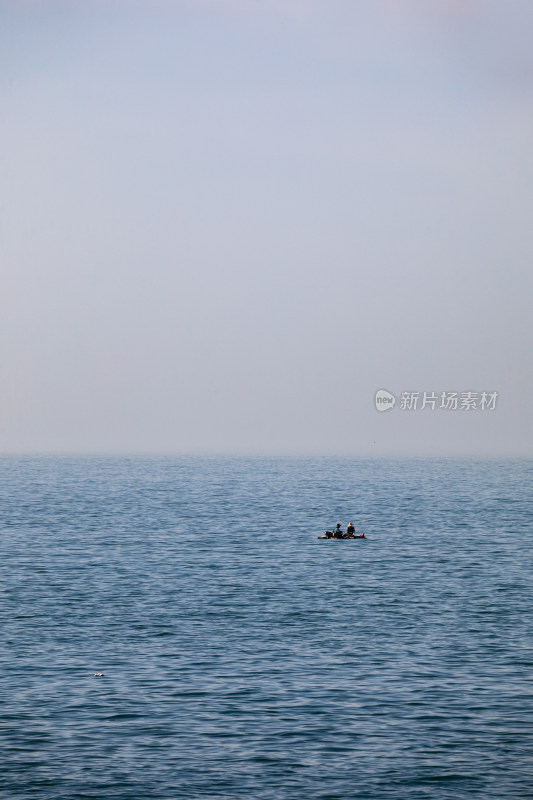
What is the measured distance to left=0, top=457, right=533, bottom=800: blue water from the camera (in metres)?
35.5

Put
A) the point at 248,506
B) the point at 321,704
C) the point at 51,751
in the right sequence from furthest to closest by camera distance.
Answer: the point at 248,506 < the point at 321,704 < the point at 51,751

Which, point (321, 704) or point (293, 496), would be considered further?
point (293, 496)

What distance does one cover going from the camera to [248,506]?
16200cm

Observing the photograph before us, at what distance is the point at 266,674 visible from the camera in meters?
47.7

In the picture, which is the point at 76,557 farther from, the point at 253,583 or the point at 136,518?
the point at 136,518

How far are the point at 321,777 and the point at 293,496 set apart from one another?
152 m

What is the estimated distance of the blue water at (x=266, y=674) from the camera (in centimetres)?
3547

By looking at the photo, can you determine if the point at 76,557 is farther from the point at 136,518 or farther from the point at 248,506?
the point at 248,506

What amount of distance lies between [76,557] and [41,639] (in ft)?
122

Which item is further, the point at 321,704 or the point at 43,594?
the point at 43,594

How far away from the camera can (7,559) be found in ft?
295

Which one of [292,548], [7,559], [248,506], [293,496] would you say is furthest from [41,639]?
[293,496]

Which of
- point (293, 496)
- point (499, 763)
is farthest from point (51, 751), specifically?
point (293, 496)

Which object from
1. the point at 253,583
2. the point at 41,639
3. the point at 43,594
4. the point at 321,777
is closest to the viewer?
the point at 321,777
